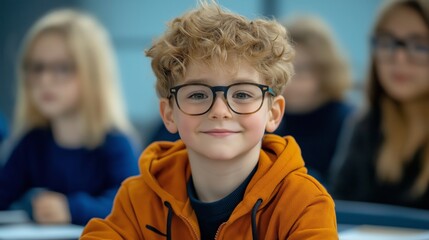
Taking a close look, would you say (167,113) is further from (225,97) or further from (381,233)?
(381,233)

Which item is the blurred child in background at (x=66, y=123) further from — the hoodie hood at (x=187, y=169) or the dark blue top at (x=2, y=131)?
the hoodie hood at (x=187, y=169)

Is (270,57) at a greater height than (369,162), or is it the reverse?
(270,57)

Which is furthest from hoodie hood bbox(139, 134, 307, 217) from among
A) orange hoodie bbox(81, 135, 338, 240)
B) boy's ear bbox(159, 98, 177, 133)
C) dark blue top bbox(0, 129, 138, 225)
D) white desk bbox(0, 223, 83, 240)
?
dark blue top bbox(0, 129, 138, 225)

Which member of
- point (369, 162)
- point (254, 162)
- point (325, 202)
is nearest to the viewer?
point (325, 202)

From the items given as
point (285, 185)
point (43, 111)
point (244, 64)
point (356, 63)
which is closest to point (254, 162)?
point (285, 185)

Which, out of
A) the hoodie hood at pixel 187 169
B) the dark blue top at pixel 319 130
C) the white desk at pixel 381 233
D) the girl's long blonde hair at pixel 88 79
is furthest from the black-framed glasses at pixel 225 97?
the dark blue top at pixel 319 130

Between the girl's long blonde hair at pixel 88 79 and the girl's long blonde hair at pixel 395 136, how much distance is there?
0.95 meters

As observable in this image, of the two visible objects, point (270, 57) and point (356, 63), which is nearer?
point (270, 57)

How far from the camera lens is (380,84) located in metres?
2.99

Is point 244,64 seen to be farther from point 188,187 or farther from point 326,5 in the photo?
point 326,5

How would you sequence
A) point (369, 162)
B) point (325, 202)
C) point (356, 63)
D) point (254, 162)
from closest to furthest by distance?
1. point (325, 202)
2. point (254, 162)
3. point (369, 162)
4. point (356, 63)

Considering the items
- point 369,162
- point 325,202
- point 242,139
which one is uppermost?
point 242,139

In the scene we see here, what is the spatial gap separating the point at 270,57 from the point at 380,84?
1467 millimetres

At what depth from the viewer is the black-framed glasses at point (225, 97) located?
5.09 feet
